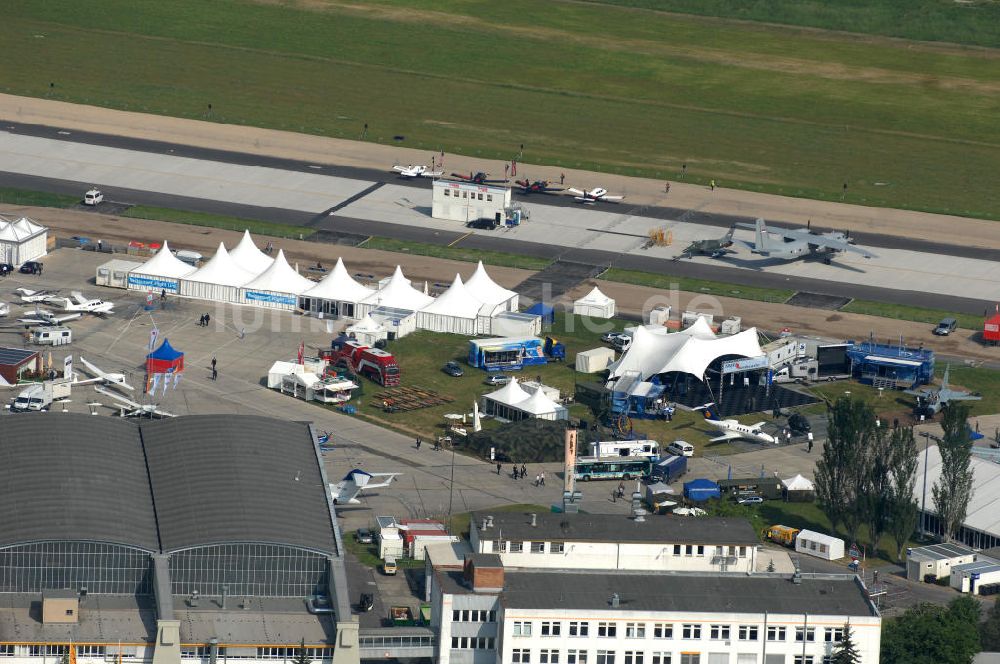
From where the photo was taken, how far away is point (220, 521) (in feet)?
417

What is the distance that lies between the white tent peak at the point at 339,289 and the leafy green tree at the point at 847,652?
86.9 metres

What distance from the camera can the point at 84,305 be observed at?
193250 mm

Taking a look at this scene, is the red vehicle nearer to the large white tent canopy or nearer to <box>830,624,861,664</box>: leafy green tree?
the large white tent canopy

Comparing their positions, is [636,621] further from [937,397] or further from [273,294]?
[273,294]

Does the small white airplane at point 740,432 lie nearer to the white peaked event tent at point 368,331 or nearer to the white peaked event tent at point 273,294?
the white peaked event tent at point 368,331

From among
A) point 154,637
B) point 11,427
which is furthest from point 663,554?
point 11,427

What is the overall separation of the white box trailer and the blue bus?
16224mm

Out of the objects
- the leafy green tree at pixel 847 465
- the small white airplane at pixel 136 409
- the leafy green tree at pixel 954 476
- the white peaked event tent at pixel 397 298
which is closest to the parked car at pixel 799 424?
the leafy green tree at pixel 847 465

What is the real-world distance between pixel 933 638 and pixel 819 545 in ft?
80.8

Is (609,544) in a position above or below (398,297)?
below

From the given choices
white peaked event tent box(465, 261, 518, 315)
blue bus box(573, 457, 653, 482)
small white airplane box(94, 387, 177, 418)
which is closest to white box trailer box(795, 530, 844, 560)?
blue bus box(573, 457, 653, 482)

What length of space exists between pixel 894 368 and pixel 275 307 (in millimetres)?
60143

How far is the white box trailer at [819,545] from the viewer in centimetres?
14538

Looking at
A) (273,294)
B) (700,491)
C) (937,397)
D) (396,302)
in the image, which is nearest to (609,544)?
(700,491)
